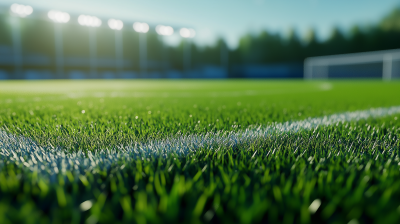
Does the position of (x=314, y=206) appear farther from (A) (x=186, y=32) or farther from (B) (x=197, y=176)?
(A) (x=186, y=32)

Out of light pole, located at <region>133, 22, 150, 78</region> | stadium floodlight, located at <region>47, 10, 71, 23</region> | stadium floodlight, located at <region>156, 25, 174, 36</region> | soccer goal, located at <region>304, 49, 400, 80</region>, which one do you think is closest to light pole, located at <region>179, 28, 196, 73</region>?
stadium floodlight, located at <region>156, 25, 174, 36</region>

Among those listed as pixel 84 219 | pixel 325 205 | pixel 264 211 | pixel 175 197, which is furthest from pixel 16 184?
pixel 325 205

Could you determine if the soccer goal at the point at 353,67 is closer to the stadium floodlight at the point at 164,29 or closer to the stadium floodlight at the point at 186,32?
the stadium floodlight at the point at 186,32

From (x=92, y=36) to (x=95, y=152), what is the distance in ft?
88.7

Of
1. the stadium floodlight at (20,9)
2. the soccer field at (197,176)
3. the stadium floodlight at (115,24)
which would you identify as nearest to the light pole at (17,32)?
the stadium floodlight at (20,9)

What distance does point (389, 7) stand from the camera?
1051 inches

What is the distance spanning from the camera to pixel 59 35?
23.6m

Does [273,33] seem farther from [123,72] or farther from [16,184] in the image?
[16,184]

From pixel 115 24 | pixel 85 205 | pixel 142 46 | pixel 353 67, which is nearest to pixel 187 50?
pixel 142 46

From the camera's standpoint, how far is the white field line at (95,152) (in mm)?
763

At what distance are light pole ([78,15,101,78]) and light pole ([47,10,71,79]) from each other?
3.27 ft

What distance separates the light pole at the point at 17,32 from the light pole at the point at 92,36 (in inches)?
131

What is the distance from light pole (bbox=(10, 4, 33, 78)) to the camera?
18.0 metres

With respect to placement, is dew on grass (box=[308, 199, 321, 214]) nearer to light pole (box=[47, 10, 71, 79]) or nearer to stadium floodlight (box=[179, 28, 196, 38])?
light pole (box=[47, 10, 71, 79])
